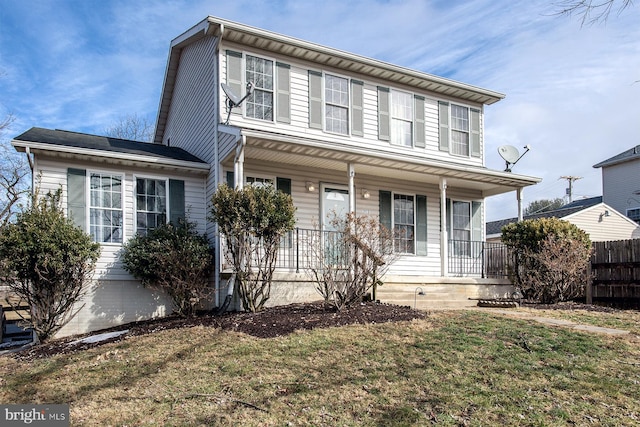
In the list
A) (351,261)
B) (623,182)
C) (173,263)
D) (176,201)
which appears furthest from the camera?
(623,182)

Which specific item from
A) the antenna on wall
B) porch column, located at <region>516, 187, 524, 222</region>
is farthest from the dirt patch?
porch column, located at <region>516, 187, 524, 222</region>

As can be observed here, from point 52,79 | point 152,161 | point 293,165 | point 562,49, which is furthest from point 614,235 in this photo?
point 52,79

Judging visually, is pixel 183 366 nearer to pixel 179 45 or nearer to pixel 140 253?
pixel 140 253

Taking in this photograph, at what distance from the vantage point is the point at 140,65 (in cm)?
1619

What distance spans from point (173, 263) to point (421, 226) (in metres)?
6.67

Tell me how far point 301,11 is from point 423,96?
18.0 feet

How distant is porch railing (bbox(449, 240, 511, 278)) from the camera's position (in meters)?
13.4

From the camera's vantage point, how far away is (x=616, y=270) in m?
12.3

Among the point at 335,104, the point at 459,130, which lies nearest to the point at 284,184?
the point at 335,104

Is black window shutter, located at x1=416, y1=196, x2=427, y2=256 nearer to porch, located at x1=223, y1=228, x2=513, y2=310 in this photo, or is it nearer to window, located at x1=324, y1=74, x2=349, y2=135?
porch, located at x1=223, y1=228, x2=513, y2=310

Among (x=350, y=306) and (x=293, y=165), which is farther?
(x=293, y=165)

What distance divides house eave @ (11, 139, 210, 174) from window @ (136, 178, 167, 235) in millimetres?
465

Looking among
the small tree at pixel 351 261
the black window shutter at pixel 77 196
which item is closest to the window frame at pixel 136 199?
the black window shutter at pixel 77 196

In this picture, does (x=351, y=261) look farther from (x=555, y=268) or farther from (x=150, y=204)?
(x=555, y=268)
